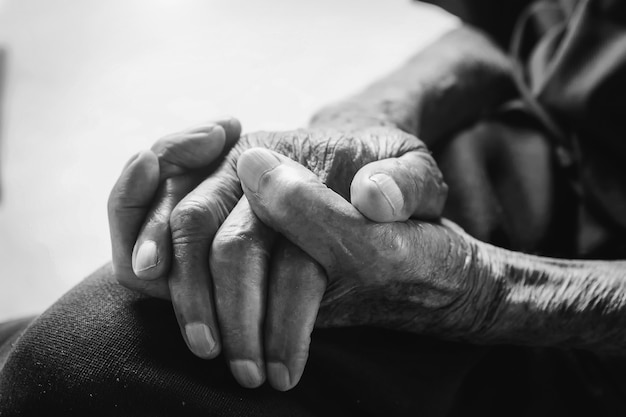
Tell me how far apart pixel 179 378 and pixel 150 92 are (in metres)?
0.90

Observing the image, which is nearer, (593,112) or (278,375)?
(278,375)

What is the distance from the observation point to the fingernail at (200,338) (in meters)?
0.40

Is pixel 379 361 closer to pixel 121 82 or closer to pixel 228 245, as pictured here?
pixel 228 245

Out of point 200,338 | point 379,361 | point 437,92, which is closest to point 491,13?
point 437,92

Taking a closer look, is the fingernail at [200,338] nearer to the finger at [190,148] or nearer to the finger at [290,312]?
the finger at [290,312]

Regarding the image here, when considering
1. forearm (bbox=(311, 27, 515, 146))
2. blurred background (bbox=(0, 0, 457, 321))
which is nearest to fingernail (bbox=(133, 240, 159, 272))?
forearm (bbox=(311, 27, 515, 146))

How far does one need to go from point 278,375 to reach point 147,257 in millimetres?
134

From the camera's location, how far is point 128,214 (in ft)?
1.46

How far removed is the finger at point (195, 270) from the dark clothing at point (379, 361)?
1.7 inches

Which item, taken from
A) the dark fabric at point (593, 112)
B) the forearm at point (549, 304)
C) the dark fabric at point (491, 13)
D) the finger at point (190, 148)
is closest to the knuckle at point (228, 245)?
the finger at point (190, 148)

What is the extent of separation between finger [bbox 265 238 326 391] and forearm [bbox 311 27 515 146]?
0.24 meters

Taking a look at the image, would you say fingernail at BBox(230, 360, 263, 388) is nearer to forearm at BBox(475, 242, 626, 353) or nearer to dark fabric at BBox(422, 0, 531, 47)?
forearm at BBox(475, 242, 626, 353)

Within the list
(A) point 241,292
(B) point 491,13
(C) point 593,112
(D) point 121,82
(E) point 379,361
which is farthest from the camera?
(D) point 121,82

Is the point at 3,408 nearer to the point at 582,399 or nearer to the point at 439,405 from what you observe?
the point at 439,405
